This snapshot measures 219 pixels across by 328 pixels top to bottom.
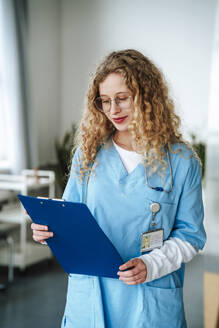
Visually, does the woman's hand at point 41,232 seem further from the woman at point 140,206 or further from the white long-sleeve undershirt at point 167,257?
the white long-sleeve undershirt at point 167,257

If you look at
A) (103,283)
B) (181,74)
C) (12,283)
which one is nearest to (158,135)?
(103,283)

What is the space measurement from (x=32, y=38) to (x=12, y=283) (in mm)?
2658

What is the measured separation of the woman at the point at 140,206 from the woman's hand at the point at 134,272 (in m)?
0.06

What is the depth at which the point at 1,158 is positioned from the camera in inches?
174

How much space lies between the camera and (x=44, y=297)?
335 centimetres

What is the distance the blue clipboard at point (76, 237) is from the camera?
3.49 feet

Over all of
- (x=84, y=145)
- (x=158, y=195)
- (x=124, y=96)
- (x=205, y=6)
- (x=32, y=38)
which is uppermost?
(x=205, y=6)

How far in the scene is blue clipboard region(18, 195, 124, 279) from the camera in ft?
3.49

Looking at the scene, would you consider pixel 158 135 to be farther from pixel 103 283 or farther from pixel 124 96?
pixel 103 283

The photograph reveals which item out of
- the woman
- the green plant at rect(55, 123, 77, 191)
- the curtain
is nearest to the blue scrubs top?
the woman

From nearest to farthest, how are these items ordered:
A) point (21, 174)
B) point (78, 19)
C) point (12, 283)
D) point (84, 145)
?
point (84, 145), point (12, 283), point (21, 174), point (78, 19)

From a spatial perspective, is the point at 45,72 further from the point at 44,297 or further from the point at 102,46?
the point at 44,297

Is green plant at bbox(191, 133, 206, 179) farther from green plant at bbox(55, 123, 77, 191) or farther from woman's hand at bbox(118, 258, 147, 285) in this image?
woman's hand at bbox(118, 258, 147, 285)

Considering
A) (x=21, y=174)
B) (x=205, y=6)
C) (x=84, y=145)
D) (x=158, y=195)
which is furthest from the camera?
(x=205, y=6)
